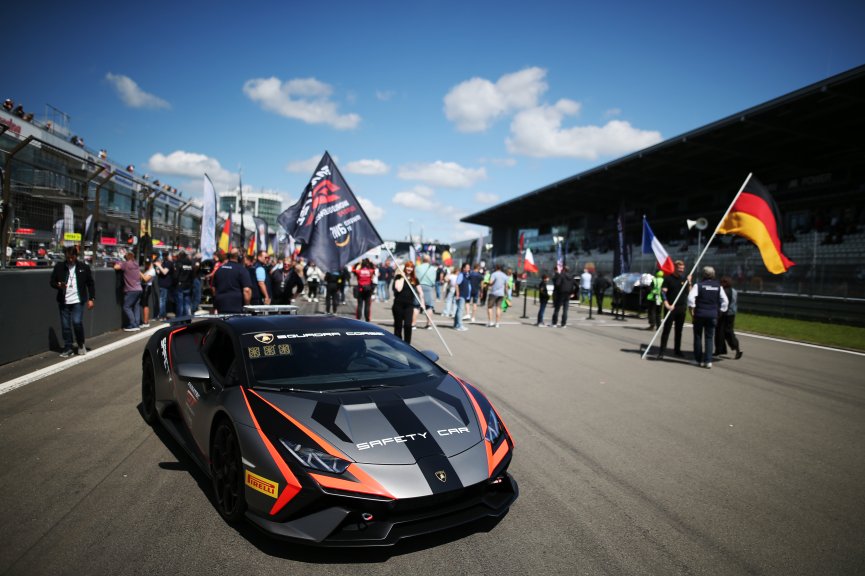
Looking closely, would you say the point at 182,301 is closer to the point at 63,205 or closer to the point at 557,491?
the point at 63,205

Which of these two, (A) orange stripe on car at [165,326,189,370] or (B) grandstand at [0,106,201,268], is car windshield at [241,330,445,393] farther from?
(B) grandstand at [0,106,201,268]

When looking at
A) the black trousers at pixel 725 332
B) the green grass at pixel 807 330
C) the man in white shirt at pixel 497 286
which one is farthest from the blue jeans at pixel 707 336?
the man in white shirt at pixel 497 286

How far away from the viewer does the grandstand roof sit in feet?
70.5

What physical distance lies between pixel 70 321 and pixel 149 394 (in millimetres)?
4461

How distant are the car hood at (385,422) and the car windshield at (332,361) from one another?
191mm

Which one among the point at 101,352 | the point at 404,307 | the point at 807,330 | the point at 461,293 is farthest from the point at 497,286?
the point at 101,352

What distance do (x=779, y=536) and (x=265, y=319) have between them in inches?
155

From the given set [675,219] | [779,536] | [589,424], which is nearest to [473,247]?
[675,219]

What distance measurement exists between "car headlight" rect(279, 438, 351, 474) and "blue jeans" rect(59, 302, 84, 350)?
23.5 feet

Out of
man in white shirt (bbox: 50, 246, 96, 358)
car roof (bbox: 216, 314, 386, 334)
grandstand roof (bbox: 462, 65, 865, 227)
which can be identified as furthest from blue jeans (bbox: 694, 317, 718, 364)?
grandstand roof (bbox: 462, 65, 865, 227)

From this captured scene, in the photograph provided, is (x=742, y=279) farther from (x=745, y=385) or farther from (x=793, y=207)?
(x=745, y=385)

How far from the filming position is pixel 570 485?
3.95 m

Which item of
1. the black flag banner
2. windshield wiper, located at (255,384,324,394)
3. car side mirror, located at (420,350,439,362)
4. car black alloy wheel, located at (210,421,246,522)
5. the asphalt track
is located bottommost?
the asphalt track

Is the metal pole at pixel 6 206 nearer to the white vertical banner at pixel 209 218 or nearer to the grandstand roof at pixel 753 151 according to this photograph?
the white vertical banner at pixel 209 218
